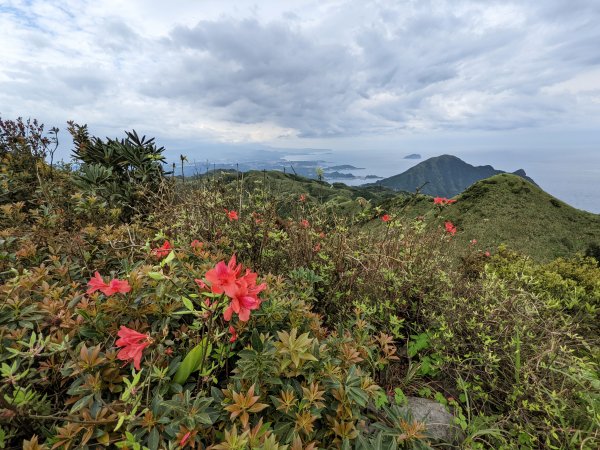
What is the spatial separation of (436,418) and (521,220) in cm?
1128

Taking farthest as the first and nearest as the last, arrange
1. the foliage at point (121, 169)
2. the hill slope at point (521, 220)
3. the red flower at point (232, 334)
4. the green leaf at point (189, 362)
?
the hill slope at point (521, 220)
the foliage at point (121, 169)
the red flower at point (232, 334)
the green leaf at point (189, 362)

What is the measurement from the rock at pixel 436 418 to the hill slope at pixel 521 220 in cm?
756

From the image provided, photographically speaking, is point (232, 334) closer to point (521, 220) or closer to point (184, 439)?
point (184, 439)

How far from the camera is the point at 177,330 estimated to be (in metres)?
1.70

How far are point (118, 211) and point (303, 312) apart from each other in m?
3.38

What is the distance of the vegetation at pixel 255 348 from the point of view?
1270 mm

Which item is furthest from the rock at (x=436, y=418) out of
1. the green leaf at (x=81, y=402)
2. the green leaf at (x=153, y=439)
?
the green leaf at (x=81, y=402)

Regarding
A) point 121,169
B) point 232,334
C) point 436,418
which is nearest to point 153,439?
point 232,334

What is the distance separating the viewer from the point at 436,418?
2244 mm

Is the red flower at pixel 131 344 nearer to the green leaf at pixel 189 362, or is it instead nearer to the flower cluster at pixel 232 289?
the green leaf at pixel 189 362

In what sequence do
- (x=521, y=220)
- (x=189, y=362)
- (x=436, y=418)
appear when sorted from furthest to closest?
1. (x=521, y=220)
2. (x=436, y=418)
3. (x=189, y=362)

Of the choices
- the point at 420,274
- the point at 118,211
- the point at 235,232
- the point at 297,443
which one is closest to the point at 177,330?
the point at 297,443

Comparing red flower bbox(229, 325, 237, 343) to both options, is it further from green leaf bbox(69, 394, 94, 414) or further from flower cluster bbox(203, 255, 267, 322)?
green leaf bbox(69, 394, 94, 414)

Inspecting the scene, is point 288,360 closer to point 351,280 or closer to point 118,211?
point 351,280
